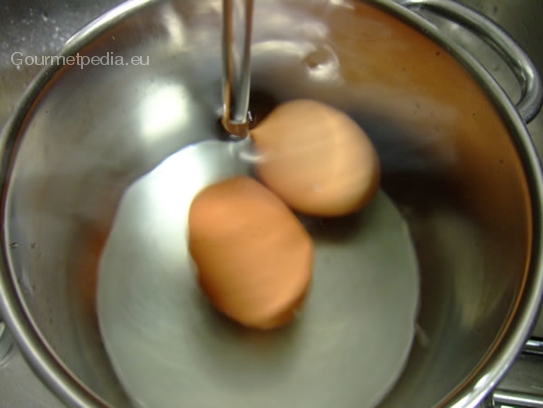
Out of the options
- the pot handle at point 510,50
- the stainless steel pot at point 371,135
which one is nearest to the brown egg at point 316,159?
the stainless steel pot at point 371,135

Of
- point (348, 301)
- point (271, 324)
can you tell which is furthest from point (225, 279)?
point (348, 301)

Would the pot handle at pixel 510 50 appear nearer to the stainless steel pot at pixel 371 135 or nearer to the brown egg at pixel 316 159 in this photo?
the stainless steel pot at pixel 371 135

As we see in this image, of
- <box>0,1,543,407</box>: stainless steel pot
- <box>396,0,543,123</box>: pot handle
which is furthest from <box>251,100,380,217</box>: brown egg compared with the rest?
<box>396,0,543,123</box>: pot handle

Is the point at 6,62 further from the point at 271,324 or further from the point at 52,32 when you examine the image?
the point at 271,324

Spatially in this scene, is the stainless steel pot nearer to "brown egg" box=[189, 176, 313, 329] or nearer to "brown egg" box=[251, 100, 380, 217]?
"brown egg" box=[251, 100, 380, 217]

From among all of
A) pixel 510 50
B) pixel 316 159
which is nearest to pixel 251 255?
pixel 316 159
